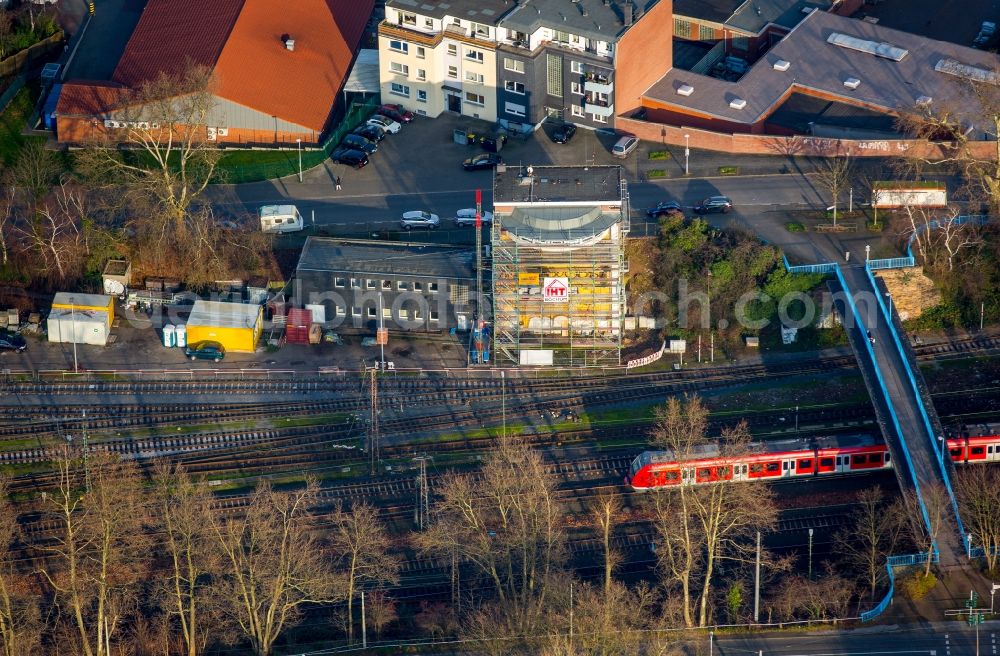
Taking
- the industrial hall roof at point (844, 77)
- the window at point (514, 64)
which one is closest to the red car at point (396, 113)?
the window at point (514, 64)

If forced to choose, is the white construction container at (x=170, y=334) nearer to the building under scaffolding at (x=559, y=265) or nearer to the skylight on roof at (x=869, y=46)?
the building under scaffolding at (x=559, y=265)

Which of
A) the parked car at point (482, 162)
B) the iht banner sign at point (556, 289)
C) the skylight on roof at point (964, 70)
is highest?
the skylight on roof at point (964, 70)

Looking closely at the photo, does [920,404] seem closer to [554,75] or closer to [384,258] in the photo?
[384,258]

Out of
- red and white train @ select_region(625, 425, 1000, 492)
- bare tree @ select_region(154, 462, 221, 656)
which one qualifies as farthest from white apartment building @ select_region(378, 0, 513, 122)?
bare tree @ select_region(154, 462, 221, 656)

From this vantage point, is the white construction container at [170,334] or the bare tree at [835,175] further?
the bare tree at [835,175]

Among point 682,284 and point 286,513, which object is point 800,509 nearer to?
point 682,284

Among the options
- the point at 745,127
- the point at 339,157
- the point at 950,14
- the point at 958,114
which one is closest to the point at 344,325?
the point at 339,157

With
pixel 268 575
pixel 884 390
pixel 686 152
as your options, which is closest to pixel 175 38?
pixel 686 152

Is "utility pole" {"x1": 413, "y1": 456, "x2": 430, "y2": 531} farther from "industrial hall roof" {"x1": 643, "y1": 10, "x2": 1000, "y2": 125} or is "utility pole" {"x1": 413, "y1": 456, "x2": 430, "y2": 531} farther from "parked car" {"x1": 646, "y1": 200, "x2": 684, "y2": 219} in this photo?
"industrial hall roof" {"x1": 643, "y1": 10, "x2": 1000, "y2": 125}
